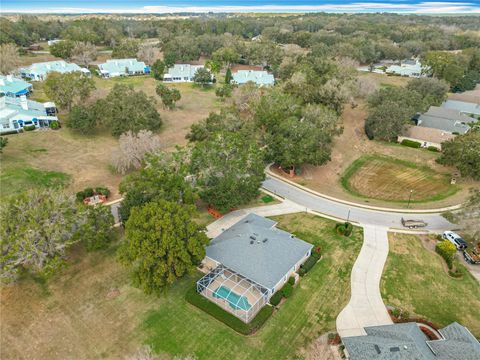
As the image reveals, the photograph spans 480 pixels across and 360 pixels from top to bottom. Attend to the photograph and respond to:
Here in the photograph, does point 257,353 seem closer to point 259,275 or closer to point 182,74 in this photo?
point 259,275

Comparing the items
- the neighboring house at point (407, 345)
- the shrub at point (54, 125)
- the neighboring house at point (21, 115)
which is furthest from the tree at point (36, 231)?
the neighboring house at point (21, 115)

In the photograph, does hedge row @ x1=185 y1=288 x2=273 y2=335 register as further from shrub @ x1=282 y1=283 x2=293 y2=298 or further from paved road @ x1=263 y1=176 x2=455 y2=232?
paved road @ x1=263 y1=176 x2=455 y2=232

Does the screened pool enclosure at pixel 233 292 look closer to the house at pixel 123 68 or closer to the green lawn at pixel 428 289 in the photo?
the green lawn at pixel 428 289

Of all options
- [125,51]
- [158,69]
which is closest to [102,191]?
[158,69]

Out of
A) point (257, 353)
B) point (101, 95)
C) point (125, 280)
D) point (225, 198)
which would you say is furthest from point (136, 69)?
point (257, 353)

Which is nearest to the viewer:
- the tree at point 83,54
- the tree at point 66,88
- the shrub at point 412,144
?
the shrub at point 412,144

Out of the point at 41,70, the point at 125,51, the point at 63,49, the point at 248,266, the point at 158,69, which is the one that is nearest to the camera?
the point at 248,266

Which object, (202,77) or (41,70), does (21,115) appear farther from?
(202,77)
